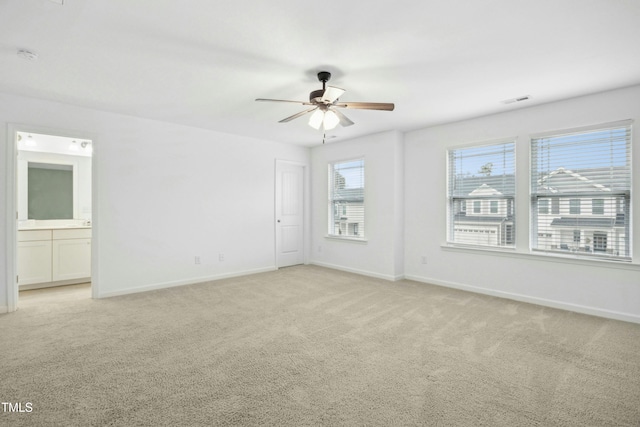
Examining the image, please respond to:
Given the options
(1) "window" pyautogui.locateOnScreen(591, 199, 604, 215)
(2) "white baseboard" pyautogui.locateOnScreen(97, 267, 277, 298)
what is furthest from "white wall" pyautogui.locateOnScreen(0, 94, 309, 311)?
(1) "window" pyautogui.locateOnScreen(591, 199, 604, 215)

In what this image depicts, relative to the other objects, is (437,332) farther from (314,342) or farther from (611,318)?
(611,318)

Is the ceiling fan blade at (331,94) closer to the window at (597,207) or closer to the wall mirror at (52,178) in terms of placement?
the window at (597,207)

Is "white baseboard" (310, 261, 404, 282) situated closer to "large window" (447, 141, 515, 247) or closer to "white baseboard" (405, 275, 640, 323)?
"white baseboard" (405, 275, 640, 323)

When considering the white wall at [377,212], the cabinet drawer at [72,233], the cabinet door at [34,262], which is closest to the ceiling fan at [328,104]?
the white wall at [377,212]

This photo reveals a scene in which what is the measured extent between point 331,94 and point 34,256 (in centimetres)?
499

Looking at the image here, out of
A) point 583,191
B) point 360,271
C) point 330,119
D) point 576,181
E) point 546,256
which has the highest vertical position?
point 330,119

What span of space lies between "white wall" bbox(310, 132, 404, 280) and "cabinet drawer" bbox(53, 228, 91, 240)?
4145 mm

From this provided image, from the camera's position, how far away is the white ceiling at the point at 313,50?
2086mm

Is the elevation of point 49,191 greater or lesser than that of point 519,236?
greater

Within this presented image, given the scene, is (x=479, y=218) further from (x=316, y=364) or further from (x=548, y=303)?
(x=316, y=364)

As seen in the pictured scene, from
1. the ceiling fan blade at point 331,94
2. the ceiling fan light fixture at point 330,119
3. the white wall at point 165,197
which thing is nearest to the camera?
the ceiling fan blade at point 331,94

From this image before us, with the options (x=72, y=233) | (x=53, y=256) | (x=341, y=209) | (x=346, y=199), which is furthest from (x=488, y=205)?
(x=53, y=256)

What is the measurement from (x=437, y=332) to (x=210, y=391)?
210 centimetres

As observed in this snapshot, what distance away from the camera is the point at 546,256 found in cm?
385
